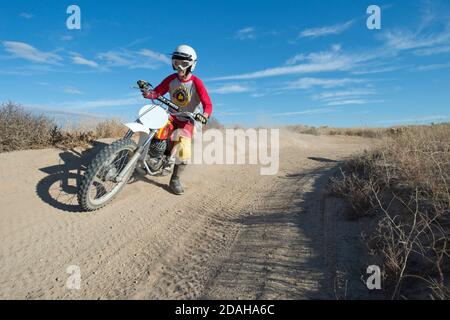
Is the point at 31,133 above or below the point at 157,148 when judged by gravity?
above

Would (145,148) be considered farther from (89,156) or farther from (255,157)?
(255,157)

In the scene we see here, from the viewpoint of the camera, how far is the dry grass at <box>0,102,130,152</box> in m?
7.35

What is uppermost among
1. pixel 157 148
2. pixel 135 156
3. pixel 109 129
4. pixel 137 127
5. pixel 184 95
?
pixel 184 95

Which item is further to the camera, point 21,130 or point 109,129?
point 109,129

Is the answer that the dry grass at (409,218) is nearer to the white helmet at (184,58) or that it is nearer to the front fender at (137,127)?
the front fender at (137,127)

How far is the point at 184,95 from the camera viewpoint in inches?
271

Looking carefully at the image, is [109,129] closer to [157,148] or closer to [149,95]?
[149,95]

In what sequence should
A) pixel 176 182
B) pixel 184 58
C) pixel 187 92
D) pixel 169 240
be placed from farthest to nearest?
pixel 187 92 → pixel 176 182 → pixel 184 58 → pixel 169 240

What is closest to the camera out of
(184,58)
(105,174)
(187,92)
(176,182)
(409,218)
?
(409,218)

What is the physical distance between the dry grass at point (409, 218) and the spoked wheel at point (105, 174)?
3.43 m

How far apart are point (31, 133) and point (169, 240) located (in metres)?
4.82

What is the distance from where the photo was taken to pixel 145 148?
580 centimetres

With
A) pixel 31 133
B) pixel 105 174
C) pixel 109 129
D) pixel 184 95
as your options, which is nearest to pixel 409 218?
pixel 105 174

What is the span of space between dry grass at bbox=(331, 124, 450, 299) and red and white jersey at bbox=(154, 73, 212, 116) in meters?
2.90
